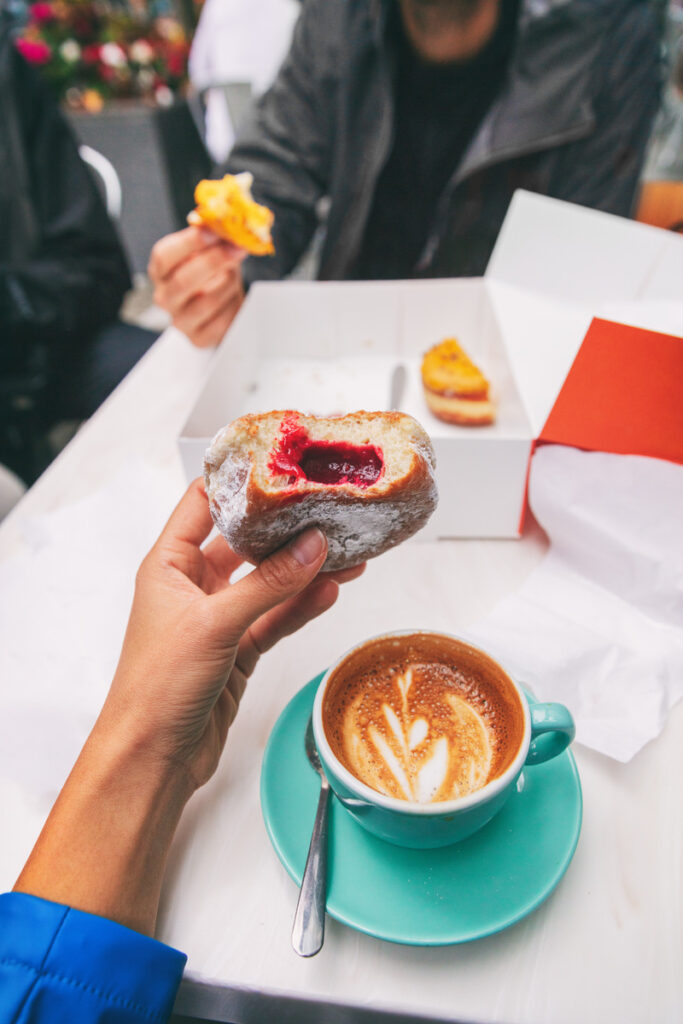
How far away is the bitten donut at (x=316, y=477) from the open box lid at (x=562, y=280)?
1.50ft

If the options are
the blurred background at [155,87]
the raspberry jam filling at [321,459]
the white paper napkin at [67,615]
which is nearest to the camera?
the raspberry jam filling at [321,459]

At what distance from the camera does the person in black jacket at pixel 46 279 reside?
1918 millimetres

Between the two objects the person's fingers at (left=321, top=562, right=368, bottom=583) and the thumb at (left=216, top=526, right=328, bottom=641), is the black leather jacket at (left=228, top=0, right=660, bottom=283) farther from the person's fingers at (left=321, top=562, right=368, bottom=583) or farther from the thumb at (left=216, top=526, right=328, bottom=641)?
the thumb at (left=216, top=526, right=328, bottom=641)

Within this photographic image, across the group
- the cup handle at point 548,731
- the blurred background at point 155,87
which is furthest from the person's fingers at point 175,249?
the blurred background at point 155,87

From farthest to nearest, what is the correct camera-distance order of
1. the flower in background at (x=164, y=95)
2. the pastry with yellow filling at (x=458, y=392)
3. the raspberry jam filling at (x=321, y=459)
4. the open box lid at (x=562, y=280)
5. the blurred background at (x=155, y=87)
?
the flower in background at (x=164, y=95) → the blurred background at (x=155, y=87) → the pastry with yellow filling at (x=458, y=392) → the open box lid at (x=562, y=280) → the raspberry jam filling at (x=321, y=459)

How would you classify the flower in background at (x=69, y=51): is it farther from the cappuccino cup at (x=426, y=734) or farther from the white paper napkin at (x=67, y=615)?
the cappuccino cup at (x=426, y=734)

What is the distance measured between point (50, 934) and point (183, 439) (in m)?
0.63

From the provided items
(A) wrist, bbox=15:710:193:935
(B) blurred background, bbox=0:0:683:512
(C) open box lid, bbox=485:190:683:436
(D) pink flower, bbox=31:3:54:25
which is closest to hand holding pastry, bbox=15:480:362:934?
(A) wrist, bbox=15:710:193:935

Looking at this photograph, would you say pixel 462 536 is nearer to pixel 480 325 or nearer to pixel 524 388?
pixel 524 388

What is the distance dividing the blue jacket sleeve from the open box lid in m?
0.87

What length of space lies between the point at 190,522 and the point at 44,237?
5.98ft

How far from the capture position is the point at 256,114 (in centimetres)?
199

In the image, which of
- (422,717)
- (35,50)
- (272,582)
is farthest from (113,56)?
(422,717)

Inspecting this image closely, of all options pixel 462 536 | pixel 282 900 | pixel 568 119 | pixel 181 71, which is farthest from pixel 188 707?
pixel 181 71
